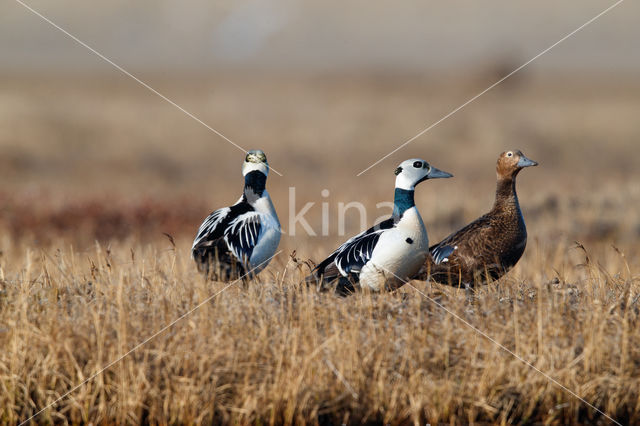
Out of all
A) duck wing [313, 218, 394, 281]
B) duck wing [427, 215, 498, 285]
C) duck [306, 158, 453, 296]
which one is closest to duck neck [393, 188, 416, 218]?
duck [306, 158, 453, 296]

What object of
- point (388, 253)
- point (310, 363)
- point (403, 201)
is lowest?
point (310, 363)

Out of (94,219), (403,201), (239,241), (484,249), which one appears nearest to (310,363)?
(239,241)

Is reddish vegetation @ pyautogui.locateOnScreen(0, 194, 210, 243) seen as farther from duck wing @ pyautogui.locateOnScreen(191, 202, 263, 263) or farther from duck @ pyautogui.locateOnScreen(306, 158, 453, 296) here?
duck @ pyautogui.locateOnScreen(306, 158, 453, 296)

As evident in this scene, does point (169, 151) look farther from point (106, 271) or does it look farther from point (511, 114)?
point (106, 271)

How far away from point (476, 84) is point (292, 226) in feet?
123

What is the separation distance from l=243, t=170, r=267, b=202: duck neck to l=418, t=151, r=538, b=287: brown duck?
1.52m

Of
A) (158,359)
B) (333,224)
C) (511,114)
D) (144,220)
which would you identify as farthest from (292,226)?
(511,114)

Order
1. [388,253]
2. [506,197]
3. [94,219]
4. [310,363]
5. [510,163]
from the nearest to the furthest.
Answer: [310,363] → [388,253] → [506,197] → [510,163] → [94,219]

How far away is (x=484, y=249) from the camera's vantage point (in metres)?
6.41

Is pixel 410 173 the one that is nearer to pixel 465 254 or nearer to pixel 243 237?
pixel 465 254

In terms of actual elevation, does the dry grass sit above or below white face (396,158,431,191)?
below

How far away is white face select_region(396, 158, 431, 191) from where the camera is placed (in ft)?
21.1

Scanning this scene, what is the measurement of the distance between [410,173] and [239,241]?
148 centimetres

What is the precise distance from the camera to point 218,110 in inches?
1415
